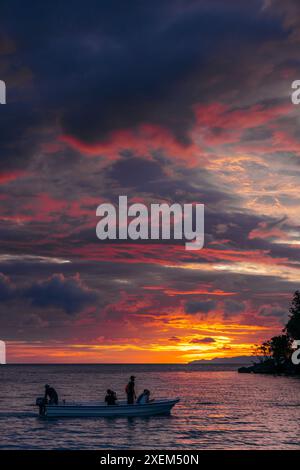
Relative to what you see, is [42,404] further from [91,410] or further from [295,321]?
[295,321]

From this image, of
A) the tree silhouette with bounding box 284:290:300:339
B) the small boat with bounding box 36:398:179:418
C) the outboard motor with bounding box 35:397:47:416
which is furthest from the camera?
the tree silhouette with bounding box 284:290:300:339

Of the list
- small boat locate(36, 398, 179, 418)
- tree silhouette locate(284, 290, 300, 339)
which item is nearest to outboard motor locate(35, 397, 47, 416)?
small boat locate(36, 398, 179, 418)

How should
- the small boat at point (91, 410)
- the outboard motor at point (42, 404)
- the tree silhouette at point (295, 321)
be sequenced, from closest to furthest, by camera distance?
1. the small boat at point (91, 410)
2. the outboard motor at point (42, 404)
3. the tree silhouette at point (295, 321)

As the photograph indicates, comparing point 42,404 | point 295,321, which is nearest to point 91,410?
point 42,404

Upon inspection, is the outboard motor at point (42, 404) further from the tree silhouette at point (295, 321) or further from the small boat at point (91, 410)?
the tree silhouette at point (295, 321)

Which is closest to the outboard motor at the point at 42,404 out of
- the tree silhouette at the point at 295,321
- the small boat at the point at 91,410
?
the small boat at the point at 91,410

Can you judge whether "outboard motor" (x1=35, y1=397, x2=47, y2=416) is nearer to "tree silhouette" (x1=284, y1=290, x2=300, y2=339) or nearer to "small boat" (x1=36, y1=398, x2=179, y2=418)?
"small boat" (x1=36, y1=398, x2=179, y2=418)

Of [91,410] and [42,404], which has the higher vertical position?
[42,404]
